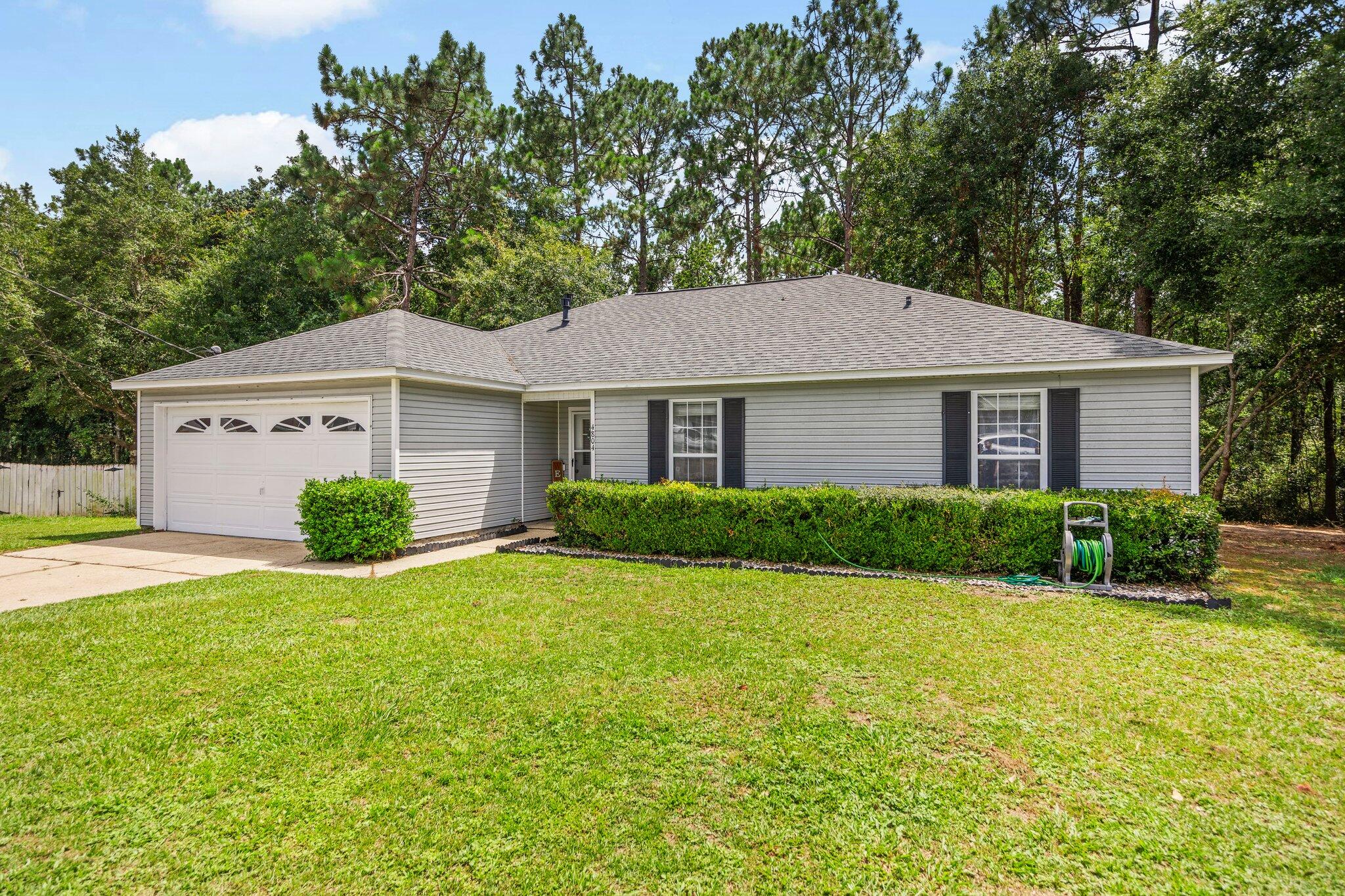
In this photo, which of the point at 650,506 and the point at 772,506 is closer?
the point at 772,506

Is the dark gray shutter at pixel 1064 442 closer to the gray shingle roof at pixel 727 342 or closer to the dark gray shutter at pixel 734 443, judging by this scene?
the gray shingle roof at pixel 727 342

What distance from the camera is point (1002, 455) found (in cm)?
909

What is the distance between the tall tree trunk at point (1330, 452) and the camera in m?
14.4

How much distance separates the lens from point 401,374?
9.17 meters

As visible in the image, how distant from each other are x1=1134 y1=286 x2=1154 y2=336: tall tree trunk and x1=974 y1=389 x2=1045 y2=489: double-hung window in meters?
8.74

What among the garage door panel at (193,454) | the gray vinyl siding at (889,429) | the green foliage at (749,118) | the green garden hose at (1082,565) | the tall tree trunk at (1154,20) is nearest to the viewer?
the green garden hose at (1082,565)

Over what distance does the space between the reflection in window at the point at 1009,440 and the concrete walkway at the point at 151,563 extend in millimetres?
7239

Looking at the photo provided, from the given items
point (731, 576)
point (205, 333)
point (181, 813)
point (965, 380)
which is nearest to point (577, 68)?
point (205, 333)

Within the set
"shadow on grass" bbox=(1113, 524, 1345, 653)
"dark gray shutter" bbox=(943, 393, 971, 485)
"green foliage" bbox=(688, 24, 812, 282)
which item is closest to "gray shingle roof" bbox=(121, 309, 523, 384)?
"dark gray shutter" bbox=(943, 393, 971, 485)

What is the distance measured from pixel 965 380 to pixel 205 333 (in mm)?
22125

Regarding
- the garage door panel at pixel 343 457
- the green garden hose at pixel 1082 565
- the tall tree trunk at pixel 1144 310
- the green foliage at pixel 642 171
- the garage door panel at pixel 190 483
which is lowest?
the green garden hose at pixel 1082 565

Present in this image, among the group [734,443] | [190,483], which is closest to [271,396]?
[190,483]

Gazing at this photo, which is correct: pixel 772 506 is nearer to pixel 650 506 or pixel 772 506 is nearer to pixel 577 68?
pixel 650 506

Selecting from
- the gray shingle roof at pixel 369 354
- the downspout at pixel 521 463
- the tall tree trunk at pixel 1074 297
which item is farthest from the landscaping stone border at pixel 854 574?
the tall tree trunk at pixel 1074 297
